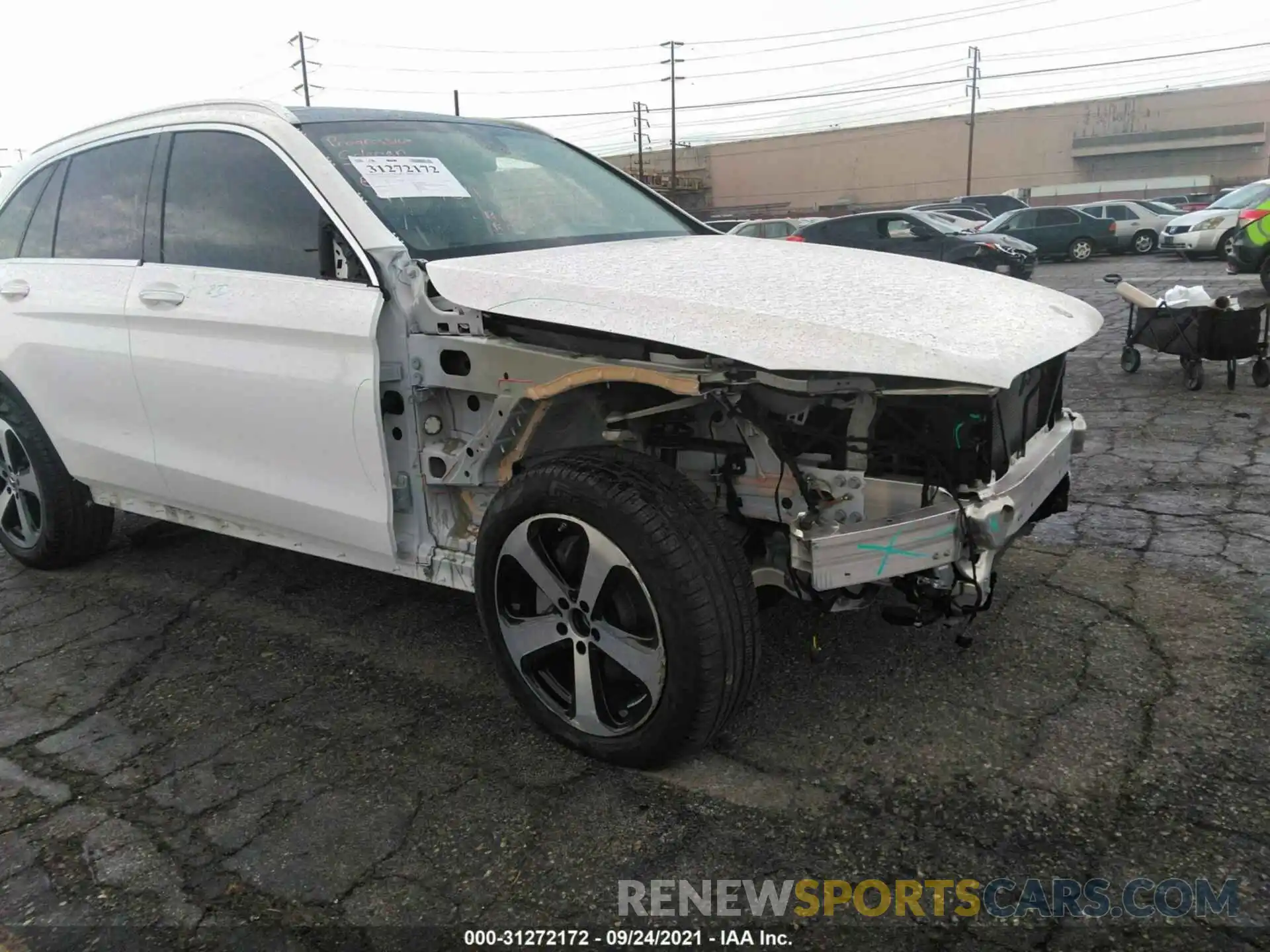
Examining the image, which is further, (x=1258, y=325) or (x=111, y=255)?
(x=1258, y=325)

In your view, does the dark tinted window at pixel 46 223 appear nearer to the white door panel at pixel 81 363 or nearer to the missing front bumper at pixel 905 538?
the white door panel at pixel 81 363

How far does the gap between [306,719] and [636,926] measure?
4.50 feet

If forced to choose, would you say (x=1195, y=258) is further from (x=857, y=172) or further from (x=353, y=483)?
(x=857, y=172)

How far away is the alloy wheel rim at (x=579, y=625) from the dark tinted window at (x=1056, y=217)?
2125cm

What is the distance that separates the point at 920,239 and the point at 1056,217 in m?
7.62

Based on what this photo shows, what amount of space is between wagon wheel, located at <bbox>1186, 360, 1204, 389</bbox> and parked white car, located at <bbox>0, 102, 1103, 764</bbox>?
14.2ft

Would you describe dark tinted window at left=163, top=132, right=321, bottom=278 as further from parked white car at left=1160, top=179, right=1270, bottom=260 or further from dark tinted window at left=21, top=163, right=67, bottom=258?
parked white car at left=1160, top=179, right=1270, bottom=260

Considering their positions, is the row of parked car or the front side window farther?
the front side window

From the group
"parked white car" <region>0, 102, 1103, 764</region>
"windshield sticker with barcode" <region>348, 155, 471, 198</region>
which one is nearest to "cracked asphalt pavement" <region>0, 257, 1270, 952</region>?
"parked white car" <region>0, 102, 1103, 764</region>

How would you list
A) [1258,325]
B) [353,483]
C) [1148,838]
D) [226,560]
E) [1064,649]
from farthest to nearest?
[1258,325] → [226,560] → [1064,649] → [353,483] → [1148,838]

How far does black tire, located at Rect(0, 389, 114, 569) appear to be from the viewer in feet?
13.0

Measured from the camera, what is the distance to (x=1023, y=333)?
2.32 meters

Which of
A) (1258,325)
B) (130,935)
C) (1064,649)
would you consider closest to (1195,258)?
(1258,325)

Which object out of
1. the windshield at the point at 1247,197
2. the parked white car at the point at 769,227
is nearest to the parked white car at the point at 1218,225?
the windshield at the point at 1247,197
